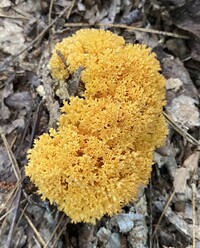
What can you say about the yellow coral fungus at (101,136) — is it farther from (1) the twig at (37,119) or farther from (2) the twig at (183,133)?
(2) the twig at (183,133)

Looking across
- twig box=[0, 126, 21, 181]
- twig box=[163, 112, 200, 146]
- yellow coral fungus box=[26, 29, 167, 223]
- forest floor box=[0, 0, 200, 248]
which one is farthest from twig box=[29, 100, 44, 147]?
twig box=[163, 112, 200, 146]

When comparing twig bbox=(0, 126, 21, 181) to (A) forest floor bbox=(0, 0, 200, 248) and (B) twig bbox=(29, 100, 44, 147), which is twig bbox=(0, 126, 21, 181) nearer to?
(A) forest floor bbox=(0, 0, 200, 248)

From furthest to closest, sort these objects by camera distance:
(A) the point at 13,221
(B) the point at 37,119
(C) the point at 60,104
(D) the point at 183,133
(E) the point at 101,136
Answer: (D) the point at 183,133 → (B) the point at 37,119 → (C) the point at 60,104 → (A) the point at 13,221 → (E) the point at 101,136

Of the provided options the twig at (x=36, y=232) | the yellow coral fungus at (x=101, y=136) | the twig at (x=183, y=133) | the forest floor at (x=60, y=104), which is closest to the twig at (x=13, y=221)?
the forest floor at (x=60, y=104)


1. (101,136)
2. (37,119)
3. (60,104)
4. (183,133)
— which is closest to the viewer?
(101,136)

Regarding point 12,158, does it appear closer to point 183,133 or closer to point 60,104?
point 60,104

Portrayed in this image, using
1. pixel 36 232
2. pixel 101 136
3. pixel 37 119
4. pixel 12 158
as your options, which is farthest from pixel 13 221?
pixel 101 136
